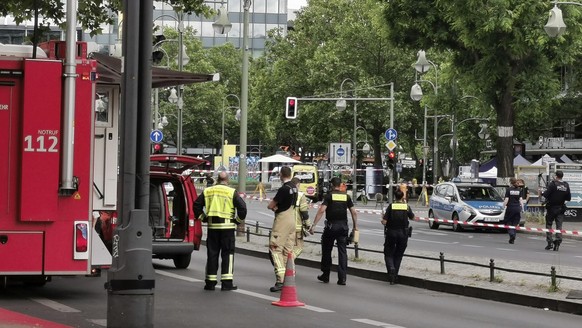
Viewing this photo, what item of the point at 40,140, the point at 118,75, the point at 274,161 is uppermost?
the point at 118,75

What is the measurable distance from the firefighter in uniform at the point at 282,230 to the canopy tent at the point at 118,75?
6.54ft

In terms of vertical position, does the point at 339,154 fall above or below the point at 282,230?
above

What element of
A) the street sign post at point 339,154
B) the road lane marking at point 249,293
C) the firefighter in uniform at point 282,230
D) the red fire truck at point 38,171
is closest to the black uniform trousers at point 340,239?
the firefighter in uniform at point 282,230

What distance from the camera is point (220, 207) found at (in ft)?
55.6

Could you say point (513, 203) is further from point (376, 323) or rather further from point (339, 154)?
point (376, 323)

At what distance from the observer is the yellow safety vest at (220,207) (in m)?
16.9

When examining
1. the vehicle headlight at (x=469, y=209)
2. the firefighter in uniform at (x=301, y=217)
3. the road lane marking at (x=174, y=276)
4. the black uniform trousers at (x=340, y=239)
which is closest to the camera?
the firefighter in uniform at (x=301, y=217)

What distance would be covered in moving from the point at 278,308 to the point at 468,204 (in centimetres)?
2521

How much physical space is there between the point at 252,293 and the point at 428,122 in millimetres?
68591

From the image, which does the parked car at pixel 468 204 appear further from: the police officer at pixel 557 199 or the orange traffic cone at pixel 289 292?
the orange traffic cone at pixel 289 292

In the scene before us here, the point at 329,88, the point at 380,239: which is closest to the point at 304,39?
the point at 329,88

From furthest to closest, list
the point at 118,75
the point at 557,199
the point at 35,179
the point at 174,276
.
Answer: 1. the point at 557,199
2. the point at 174,276
3. the point at 118,75
4. the point at 35,179

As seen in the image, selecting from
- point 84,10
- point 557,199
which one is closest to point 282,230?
point 84,10

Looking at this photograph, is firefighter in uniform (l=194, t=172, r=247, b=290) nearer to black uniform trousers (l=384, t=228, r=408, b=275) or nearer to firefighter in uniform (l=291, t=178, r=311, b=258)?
firefighter in uniform (l=291, t=178, r=311, b=258)
